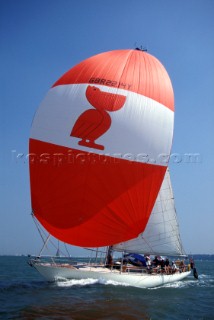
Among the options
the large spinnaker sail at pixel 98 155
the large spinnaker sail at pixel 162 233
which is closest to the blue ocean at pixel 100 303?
the large spinnaker sail at pixel 98 155

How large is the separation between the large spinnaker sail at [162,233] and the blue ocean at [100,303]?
9.65 feet

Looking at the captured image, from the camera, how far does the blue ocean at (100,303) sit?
13.1 metres

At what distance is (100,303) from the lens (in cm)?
1511

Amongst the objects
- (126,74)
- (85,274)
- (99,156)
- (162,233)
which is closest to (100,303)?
(85,274)

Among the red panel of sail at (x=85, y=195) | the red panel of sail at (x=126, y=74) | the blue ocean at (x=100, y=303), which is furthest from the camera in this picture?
the red panel of sail at (x=126, y=74)

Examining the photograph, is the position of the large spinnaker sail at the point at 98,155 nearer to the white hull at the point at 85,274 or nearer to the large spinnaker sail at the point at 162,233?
the white hull at the point at 85,274

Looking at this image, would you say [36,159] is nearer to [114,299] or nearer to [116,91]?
[116,91]

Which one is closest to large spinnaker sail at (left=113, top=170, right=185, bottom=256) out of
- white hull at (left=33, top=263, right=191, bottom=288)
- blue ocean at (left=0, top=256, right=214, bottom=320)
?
white hull at (left=33, top=263, right=191, bottom=288)

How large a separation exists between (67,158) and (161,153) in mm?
5358

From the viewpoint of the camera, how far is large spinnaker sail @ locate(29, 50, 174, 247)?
61.1ft

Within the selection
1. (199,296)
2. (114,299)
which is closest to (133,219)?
(114,299)

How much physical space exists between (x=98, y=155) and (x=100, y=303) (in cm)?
737

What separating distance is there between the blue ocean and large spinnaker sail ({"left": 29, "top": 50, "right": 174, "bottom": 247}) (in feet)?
8.35

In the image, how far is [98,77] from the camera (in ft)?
65.1
